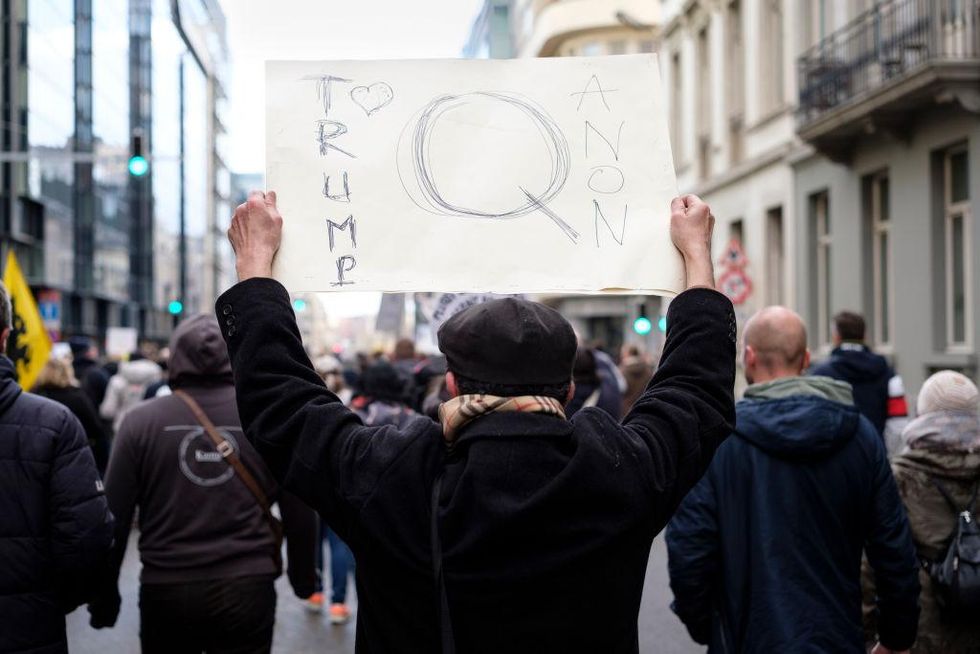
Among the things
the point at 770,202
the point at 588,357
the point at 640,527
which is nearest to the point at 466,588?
the point at 640,527

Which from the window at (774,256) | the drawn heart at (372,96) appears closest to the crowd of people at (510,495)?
the drawn heart at (372,96)

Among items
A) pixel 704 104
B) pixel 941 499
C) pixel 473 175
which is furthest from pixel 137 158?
pixel 473 175

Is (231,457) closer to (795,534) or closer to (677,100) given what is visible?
(795,534)

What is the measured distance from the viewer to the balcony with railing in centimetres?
1517

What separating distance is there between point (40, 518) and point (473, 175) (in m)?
1.95

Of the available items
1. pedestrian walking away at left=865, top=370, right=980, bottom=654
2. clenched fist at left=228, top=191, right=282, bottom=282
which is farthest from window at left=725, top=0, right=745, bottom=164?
clenched fist at left=228, top=191, right=282, bottom=282

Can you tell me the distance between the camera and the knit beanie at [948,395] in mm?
5016

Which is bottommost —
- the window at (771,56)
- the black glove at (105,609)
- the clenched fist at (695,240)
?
the black glove at (105,609)

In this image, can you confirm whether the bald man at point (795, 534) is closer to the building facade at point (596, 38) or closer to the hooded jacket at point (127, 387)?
the hooded jacket at point (127, 387)

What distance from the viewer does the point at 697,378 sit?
Result: 8.97 ft

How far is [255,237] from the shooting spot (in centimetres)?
274

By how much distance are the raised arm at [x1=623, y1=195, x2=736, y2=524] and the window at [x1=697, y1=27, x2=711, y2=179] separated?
26.4 meters

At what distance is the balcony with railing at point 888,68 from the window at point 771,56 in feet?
8.93

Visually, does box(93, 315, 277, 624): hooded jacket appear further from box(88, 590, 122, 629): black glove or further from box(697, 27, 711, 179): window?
box(697, 27, 711, 179): window
